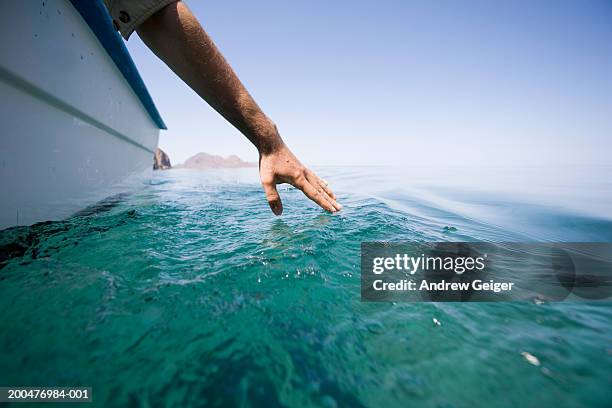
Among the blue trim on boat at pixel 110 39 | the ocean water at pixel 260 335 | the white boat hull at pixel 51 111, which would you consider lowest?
the ocean water at pixel 260 335

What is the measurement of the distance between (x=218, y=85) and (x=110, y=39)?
196cm

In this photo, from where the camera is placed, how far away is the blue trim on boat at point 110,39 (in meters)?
1.91

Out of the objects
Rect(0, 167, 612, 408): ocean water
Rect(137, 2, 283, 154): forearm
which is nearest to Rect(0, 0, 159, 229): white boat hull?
Rect(0, 167, 612, 408): ocean water

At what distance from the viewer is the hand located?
1.54 metres

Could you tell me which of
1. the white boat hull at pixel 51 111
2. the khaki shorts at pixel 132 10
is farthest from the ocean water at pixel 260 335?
the khaki shorts at pixel 132 10

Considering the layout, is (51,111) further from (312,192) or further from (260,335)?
(260,335)

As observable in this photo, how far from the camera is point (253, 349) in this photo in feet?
2.56

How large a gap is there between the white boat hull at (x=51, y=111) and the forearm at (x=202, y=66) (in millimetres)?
802

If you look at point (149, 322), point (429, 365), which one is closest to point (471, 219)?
point (429, 365)

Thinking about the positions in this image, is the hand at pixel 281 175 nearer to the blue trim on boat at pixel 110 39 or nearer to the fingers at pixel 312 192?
Answer: the fingers at pixel 312 192

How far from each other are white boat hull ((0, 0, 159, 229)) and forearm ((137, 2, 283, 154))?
2.63 ft

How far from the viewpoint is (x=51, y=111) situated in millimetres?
1703

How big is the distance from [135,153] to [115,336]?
13.0 ft

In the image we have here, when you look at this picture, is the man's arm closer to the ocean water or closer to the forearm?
the forearm
